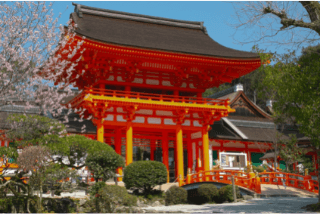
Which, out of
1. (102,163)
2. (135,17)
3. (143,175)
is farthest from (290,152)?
(135,17)

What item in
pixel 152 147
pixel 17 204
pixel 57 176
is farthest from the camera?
pixel 152 147

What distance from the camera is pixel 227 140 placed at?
81.9 feet

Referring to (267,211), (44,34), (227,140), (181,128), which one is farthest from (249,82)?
(44,34)

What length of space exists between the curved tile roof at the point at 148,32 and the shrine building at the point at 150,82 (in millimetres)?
67

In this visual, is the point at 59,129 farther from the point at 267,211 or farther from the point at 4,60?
the point at 267,211

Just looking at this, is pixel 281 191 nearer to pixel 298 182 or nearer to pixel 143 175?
pixel 298 182

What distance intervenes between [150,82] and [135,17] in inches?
235

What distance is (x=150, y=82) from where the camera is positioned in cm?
2153

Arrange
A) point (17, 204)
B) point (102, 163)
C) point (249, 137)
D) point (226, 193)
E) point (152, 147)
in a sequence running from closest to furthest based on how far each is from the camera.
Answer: point (17, 204)
point (102, 163)
point (226, 193)
point (152, 147)
point (249, 137)

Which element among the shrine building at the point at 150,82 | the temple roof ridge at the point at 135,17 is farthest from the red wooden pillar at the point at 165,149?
the temple roof ridge at the point at 135,17

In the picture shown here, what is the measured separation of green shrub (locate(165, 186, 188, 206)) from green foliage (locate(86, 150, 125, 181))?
374 centimetres

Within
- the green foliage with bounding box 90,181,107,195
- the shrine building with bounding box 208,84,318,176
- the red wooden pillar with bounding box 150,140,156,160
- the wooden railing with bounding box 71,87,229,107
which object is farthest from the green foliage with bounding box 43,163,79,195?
the shrine building with bounding box 208,84,318,176

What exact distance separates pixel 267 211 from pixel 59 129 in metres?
8.03

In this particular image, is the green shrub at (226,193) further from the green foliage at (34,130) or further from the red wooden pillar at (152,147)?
the green foliage at (34,130)
